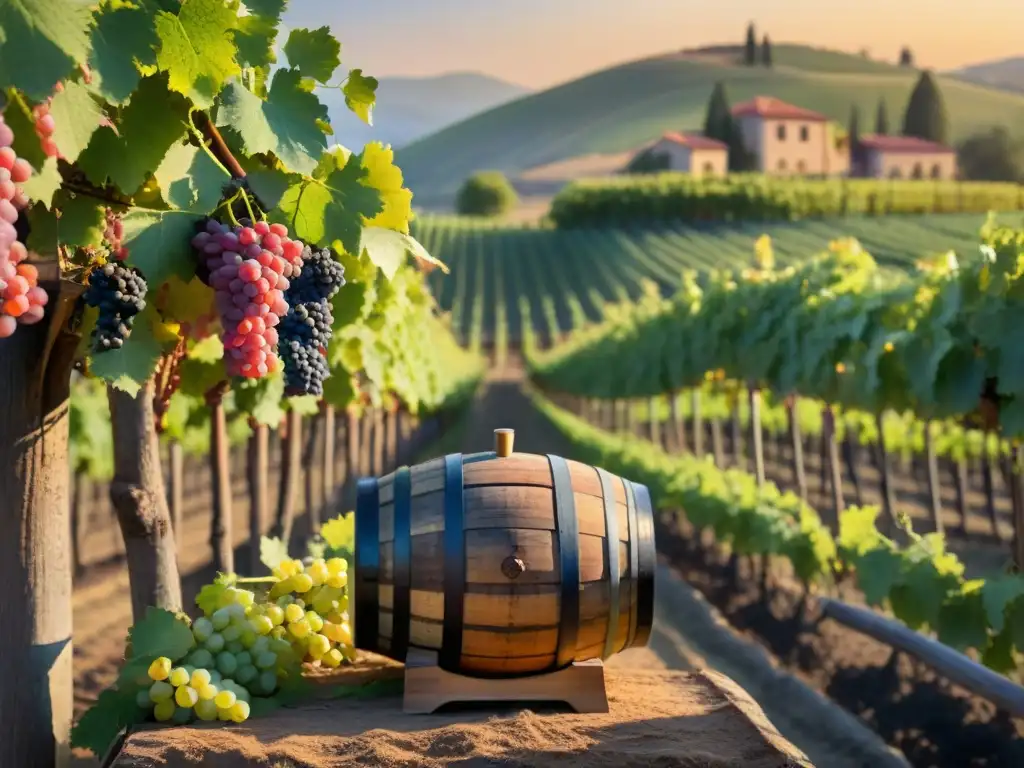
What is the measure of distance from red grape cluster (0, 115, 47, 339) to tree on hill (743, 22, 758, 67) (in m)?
158

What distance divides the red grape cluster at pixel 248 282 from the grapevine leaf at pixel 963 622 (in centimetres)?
374

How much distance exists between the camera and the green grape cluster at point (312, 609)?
349 centimetres

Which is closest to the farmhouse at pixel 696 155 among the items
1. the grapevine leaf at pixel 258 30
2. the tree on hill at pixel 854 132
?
the tree on hill at pixel 854 132

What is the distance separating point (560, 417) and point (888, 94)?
117955mm

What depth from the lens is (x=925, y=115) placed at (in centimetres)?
11469

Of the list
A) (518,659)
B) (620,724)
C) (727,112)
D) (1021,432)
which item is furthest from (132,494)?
(727,112)

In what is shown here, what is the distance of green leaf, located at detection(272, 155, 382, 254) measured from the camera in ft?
9.62

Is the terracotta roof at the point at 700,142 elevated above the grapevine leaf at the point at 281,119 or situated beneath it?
elevated above

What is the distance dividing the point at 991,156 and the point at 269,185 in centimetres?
11113

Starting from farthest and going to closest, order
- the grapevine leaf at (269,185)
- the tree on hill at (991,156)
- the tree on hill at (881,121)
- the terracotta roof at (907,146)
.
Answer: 1. the tree on hill at (881,121)
2. the terracotta roof at (907,146)
3. the tree on hill at (991,156)
4. the grapevine leaf at (269,185)

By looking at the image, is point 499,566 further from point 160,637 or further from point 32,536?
point 32,536

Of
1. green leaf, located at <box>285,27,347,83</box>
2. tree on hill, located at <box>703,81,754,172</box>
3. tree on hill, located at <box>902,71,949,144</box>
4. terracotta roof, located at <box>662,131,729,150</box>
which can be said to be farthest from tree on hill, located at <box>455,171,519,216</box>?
green leaf, located at <box>285,27,347,83</box>

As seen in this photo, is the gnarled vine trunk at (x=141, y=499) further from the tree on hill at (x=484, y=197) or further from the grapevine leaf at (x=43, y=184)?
the tree on hill at (x=484, y=197)

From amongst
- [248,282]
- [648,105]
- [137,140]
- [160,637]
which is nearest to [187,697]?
[160,637]
